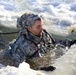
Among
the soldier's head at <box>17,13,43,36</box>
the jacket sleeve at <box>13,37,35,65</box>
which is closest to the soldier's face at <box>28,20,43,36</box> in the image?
the soldier's head at <box>17,13,43,36</box>

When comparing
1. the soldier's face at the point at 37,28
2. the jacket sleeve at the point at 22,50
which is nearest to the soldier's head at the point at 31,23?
the soldier's face at the point at 37,28

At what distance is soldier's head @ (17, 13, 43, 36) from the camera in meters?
4.80

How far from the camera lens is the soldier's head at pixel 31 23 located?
480cm

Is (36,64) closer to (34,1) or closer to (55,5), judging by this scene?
(55,5)

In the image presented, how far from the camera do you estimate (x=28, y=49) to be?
15.8ft

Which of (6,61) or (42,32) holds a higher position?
(42,32)

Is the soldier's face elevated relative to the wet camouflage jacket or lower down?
elevated

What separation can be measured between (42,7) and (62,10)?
0.91m

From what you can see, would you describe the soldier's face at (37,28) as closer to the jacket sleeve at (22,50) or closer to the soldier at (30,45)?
the soldier at (30,45)

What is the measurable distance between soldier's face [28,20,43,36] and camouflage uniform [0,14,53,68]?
0.19 ft

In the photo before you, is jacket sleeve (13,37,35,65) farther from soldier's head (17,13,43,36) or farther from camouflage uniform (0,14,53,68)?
soldier's head (17,13,43,36)

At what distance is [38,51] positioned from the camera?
193 inches

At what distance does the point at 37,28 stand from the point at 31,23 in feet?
0.42

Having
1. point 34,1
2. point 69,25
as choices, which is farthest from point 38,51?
point 34,1
